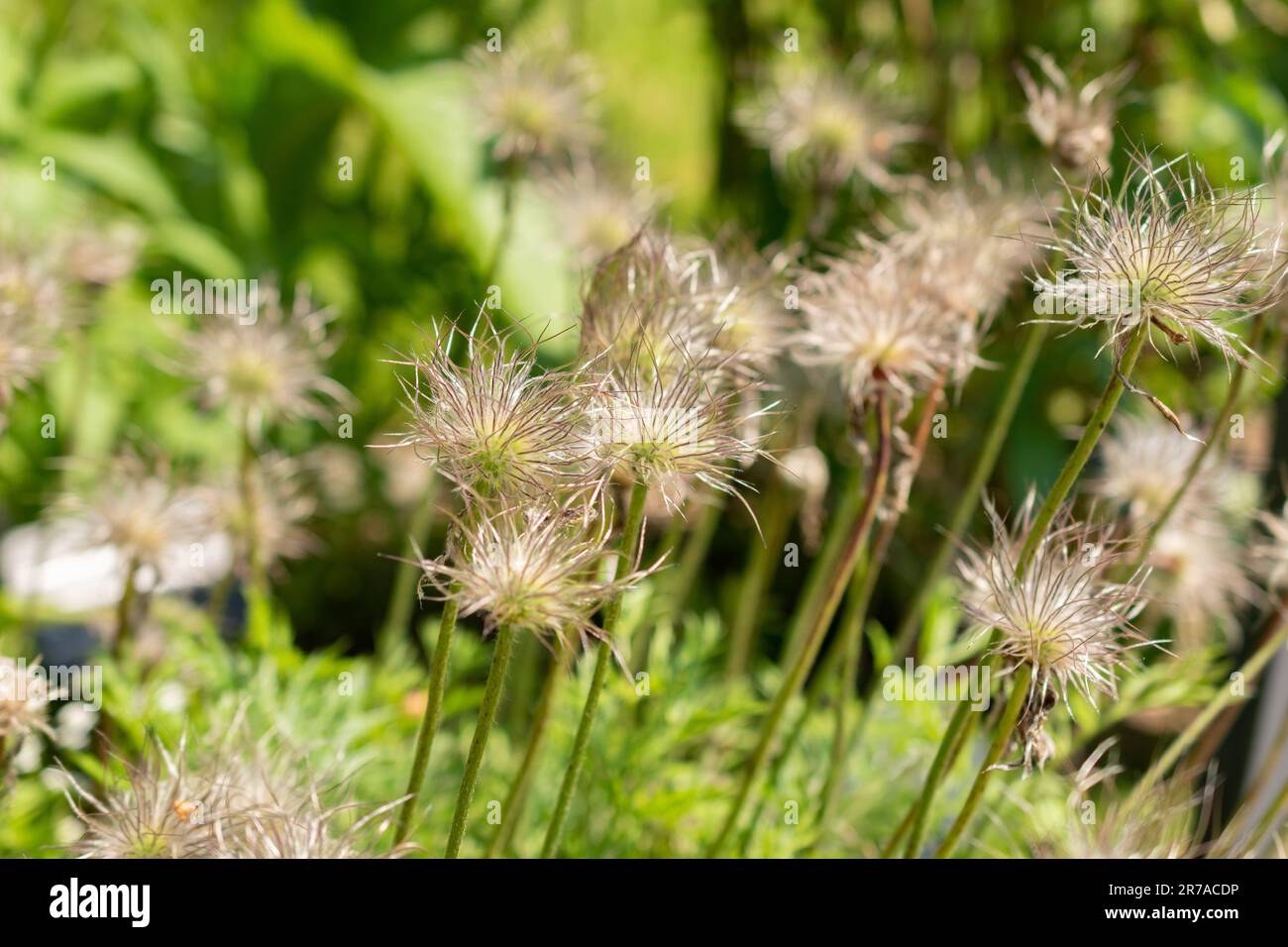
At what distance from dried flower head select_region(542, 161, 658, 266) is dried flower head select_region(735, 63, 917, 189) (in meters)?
0.12

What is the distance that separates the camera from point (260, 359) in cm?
88

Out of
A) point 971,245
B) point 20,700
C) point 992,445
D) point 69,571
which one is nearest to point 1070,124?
point 971,245

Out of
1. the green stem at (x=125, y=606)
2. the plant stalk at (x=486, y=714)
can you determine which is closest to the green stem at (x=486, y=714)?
the plant stalk at (x=486, y=714)

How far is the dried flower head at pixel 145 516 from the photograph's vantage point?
83cm

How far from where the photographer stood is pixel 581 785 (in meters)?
0.93

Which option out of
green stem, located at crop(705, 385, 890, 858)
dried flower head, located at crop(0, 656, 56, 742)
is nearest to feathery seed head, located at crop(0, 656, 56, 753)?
dried flower head, located at crop(0, 656, 56, 742)

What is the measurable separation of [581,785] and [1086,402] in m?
1.27

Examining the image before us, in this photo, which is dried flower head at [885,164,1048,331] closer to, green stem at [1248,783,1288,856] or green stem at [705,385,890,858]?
green stem at [705,385,890,858]

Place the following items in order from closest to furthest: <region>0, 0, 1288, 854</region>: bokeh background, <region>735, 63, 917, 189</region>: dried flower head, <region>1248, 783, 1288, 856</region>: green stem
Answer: <region>1248, 783, 1288, 856</region>: green stem → <region>735, 63, 917, 189</region>: dried flower head → <region>0, 0, 1288, 854</region>: bokeh background

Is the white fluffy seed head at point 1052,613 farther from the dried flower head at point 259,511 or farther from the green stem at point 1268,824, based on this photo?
the dried flower head at point 259,511

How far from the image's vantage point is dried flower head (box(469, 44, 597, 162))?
94cm

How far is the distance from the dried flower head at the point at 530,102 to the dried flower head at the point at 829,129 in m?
0.16
